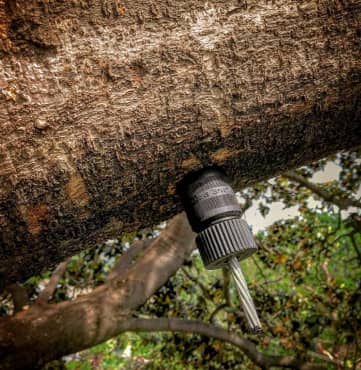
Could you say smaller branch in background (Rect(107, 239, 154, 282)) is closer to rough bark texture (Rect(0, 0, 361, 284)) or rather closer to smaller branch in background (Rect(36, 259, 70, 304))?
smaller branch in background (Rect(36, 259, 70, 304))

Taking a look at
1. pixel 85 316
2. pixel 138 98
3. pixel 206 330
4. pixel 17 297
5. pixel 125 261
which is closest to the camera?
pixel 138 98

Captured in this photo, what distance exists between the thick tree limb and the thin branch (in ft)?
0.60

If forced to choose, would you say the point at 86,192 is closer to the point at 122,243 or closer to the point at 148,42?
the point at 148,42

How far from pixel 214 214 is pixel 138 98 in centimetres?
32

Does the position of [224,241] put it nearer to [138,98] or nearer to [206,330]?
[138,98]

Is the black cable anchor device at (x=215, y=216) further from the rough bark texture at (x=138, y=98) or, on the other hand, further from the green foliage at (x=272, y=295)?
the green foliage at (x=272, y=295)

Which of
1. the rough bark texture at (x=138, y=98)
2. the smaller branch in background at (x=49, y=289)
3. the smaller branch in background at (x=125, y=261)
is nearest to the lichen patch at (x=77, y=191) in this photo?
the rough bark texture at (x=138, y=98)

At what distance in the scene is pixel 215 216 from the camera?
2.99 ft

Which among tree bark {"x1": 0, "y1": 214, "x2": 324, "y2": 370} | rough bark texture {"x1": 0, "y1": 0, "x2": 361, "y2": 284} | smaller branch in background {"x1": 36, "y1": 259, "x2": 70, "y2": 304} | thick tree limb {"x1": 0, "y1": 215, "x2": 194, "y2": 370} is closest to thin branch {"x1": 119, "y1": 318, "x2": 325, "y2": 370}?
tree bark {"x1": 0, "y1": 214, "x2": 324, "y2": 370}

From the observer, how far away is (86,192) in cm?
79

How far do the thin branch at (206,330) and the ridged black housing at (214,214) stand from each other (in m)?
1.88

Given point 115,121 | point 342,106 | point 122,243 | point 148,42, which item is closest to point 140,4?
point 148,42

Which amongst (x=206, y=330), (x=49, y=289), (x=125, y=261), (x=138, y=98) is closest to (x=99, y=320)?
(x=49, y=289)

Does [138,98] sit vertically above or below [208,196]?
above
